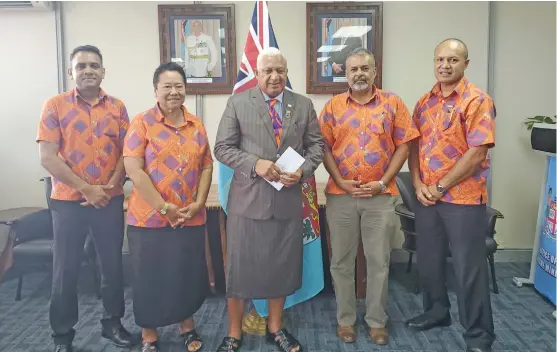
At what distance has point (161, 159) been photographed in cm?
210

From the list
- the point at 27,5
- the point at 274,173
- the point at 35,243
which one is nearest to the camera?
the point at 274,173

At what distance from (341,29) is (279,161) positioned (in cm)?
190

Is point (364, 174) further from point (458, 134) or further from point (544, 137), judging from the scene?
point (544, 137)

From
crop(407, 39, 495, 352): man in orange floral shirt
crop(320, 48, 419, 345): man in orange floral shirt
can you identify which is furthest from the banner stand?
crop(320, 48, 419, 345): man in orange floral shirt

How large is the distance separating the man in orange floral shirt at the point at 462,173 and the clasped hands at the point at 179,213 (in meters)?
1.16

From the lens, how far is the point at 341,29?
361 centimetres

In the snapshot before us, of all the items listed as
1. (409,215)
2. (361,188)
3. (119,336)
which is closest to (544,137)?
(409,215)

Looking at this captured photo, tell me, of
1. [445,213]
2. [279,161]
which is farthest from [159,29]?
[445,213]

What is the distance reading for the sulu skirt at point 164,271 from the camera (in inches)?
84.8

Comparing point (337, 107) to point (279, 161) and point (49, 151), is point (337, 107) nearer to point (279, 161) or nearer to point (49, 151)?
point (279, 161)

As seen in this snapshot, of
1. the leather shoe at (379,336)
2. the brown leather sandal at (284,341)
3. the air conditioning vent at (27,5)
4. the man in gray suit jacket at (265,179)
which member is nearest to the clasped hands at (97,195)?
the man in gray suit jacket at (265,179)

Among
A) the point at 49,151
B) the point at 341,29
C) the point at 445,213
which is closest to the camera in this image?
the point at 49,151

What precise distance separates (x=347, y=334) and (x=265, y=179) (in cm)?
100

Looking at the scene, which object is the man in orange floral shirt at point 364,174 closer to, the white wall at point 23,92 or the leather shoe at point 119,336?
the leather shoe at point 119,336
